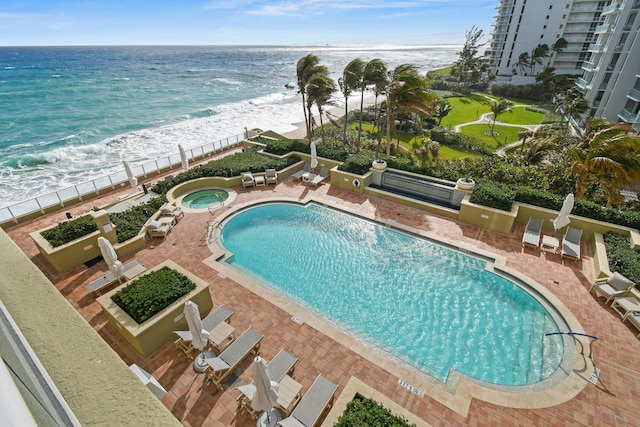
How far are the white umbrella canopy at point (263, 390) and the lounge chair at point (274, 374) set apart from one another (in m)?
0.28

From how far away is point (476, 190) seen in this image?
15891mm

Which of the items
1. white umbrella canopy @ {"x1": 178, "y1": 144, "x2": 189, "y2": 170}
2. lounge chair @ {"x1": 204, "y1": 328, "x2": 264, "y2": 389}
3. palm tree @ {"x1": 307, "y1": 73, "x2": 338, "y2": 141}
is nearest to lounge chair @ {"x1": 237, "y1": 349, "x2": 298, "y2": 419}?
lounge chair @ {"x1": 204, "y1": 328, "x2": 264, "y2": 389}

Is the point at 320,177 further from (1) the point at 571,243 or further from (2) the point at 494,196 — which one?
(1) the point at 571,243

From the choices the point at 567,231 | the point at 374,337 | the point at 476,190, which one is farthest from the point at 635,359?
the point at 476,190

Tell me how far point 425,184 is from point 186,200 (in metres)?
14.3

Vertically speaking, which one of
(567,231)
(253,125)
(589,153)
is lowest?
(253,125)

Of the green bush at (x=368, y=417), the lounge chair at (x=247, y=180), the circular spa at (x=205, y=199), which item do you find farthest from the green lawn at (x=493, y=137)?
the green bush at (x=368, y=417)

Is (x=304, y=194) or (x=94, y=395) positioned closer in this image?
(x=94, y=395)

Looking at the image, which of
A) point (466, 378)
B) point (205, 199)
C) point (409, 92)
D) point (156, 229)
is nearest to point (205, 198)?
point (205, 199)

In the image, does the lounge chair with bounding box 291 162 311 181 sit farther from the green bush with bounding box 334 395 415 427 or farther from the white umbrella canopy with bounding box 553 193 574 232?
the green bush with bounding box 334 395 415 427

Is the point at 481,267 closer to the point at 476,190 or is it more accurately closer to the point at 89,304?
the point at 476,190

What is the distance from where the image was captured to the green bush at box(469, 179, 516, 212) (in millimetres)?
15055

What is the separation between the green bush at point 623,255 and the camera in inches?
445

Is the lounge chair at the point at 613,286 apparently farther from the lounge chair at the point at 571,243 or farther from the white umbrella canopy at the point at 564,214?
the white umbrella canopy at the point at 564,214
